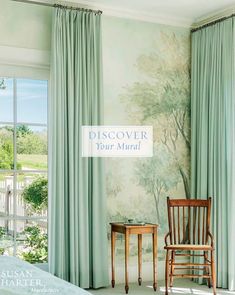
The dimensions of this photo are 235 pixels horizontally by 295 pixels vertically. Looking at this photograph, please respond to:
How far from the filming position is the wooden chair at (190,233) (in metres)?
5.05

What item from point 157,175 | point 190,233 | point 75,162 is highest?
point 75,162

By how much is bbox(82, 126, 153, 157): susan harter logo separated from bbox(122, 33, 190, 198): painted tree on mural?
11cm

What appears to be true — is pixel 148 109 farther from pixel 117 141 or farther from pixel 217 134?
pixel 217 134

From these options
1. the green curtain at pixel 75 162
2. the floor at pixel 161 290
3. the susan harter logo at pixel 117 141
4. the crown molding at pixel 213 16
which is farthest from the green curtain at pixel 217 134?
the green curtain at pixel 75 162

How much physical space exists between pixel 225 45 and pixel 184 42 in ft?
2.33

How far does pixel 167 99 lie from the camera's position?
19.1 ft

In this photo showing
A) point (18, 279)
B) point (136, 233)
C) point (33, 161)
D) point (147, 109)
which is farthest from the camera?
point (147, 109)

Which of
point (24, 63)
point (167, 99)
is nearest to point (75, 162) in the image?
point (24, 63)

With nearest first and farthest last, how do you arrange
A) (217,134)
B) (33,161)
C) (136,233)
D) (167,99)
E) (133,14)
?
(136,233) → (33,161) → (217,134) → (133,14) → (167,99)

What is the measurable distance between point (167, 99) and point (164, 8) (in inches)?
39.7

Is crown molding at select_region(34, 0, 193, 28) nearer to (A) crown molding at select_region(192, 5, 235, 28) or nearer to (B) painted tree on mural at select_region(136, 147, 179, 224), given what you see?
(A) crown molding at select_region(192, 5, 235, 28)

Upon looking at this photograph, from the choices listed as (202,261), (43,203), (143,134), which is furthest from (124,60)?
(202,261)

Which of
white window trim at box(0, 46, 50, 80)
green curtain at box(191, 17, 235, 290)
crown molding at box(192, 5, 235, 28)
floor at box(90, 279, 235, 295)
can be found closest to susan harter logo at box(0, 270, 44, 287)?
floor at box(90, 279, 235, 295)

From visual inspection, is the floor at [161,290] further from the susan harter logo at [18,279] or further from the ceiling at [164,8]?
the ceiling at [164,8]
